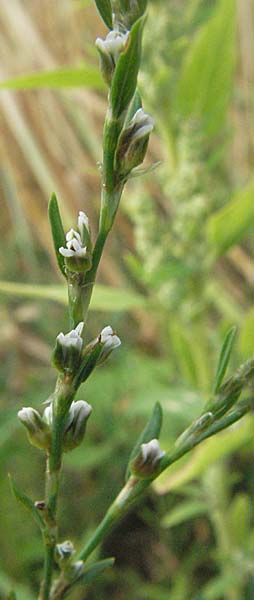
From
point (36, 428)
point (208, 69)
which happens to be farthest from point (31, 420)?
point (208, 69)

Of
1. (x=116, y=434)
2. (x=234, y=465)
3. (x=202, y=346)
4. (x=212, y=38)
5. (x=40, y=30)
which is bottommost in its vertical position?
(x=234, y=465)

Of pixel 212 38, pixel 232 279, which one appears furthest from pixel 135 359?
pixel 212 38

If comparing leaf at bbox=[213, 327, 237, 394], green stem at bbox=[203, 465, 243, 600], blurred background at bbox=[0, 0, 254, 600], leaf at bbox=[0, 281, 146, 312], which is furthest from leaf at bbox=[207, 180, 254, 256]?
leaf at bbox=[213, 327, 237, 394]

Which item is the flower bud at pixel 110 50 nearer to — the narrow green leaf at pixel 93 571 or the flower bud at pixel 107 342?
the flower bud at pixel 107 342

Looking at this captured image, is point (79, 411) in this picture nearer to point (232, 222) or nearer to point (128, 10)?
point (128, 10)

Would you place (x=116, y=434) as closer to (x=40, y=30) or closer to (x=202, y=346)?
(x=202, y=346)

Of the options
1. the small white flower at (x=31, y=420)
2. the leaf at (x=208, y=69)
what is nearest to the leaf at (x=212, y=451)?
the leaf at (x=208, y=69)
